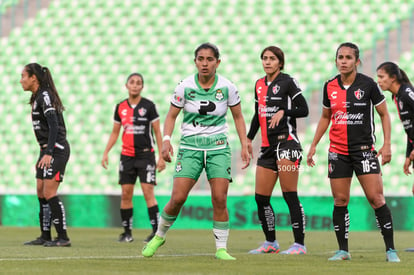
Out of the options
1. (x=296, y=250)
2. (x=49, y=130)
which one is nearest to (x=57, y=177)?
(x=49, y=130)

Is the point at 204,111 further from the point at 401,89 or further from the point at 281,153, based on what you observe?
the point at 401,89

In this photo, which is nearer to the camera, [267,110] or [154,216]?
[267,110]

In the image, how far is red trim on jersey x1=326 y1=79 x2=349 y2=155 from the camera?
6.77 m

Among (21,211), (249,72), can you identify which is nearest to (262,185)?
(21,211)

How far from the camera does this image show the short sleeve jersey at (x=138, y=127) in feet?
33.1

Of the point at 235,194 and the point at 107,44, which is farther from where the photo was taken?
the point at 107,44

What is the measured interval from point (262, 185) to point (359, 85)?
1526 millimetres

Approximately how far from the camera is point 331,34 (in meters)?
17.9

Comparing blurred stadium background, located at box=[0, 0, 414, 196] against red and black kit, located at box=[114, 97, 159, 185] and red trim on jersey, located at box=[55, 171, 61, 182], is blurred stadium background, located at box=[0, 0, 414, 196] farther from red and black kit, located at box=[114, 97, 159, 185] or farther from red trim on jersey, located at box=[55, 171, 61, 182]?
red trim on jersey, located at box=[55, 171, 61, 182]

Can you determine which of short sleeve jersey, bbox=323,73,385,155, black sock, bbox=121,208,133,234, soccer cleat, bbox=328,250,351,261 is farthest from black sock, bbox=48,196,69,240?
short sleeve jersey, bbox=323,73,385,155

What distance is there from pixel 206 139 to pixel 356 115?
1.29 m

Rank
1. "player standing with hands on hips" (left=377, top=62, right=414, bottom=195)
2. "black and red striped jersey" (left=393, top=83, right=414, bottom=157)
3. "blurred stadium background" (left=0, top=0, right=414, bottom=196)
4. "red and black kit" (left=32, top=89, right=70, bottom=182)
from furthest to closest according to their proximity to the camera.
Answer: "blurred stadium background" (left=0, top=0, right=414, bottom=196)
"red and black kit" (left=32, top=89, right=70, bottom=182)
"black and red striped jersey" (left=393, top=83, right=414, bottom=157)
"player standing with hands on hips" (left=377, top=62, right=414, bottom=195)

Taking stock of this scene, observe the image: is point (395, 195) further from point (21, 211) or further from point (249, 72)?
point (21, 211)

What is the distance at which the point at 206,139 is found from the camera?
6.63m
